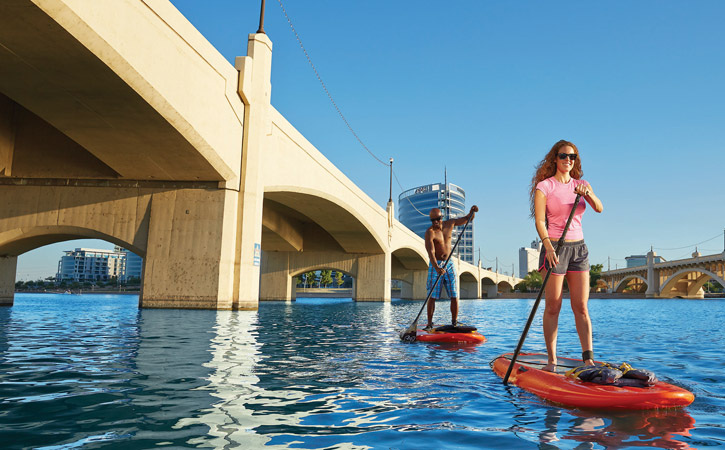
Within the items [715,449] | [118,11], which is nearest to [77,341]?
[118,11]

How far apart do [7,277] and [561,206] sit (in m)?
22.5

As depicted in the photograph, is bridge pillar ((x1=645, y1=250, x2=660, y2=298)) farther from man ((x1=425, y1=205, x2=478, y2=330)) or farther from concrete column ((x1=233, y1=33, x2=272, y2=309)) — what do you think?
man ((x1=425, y1=205, x2=478, y2=330))

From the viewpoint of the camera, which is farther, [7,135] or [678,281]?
[678,281]

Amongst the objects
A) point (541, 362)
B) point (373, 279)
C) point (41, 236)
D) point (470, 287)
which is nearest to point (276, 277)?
point (373, 279)

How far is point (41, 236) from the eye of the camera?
18969 millimetres

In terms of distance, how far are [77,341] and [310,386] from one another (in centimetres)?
577

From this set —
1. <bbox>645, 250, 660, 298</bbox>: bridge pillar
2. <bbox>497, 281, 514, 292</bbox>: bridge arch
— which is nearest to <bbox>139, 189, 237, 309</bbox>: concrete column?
<bbox>645, 250, 660, 298</bbox>: bridge pillar

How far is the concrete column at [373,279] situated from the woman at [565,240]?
115 feet

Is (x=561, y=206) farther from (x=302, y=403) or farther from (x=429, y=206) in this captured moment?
(x=429, y=206)

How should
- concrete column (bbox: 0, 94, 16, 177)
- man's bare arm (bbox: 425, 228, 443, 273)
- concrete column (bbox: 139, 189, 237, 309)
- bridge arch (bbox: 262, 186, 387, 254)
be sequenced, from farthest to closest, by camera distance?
bridge arch (bbox: 262, 186, 387, 254) → concrete column (bbox: 139, 189, 237, 309) → concrete column (bbox: 0, 94, 16, 177) → man's bare arm (bbox: 425, 228, 443, 273)

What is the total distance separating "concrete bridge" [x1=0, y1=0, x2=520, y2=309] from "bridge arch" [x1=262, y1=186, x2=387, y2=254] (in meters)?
1.83

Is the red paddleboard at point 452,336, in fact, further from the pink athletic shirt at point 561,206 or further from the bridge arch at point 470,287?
the bridge arch at point 470,287

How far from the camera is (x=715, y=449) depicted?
2.91m

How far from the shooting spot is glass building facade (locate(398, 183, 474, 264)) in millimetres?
168000
